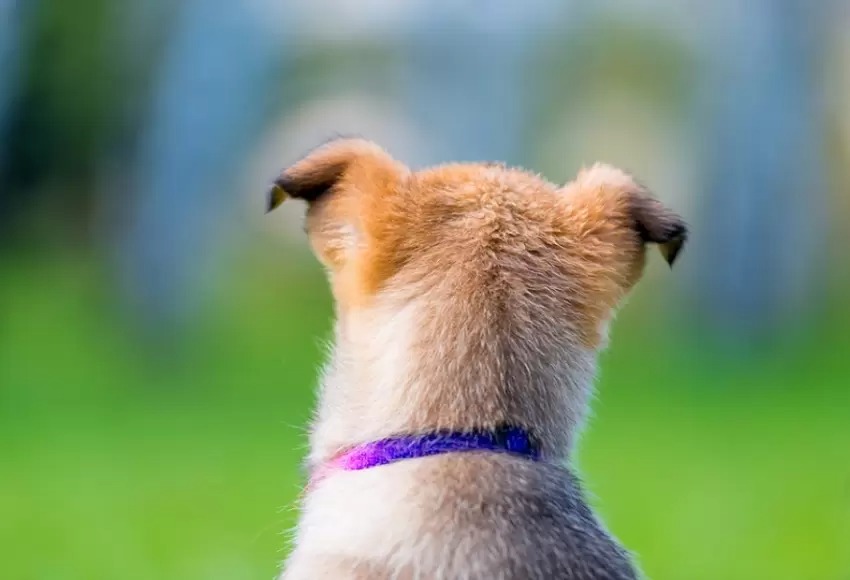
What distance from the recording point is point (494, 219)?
1079 millimetres

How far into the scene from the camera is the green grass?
8.16ft

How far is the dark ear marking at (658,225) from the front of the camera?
115cm

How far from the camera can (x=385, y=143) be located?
2893 millimetres

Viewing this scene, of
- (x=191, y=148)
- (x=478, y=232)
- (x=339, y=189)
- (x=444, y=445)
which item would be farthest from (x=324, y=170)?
(x=191, y=148)

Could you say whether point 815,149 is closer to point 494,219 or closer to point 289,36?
point 289,36

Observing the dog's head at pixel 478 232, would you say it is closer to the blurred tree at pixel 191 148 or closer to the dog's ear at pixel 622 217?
the dog's ear at pixel 622 217

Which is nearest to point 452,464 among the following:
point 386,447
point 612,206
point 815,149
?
point 386,447

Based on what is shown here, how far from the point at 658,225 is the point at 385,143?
71.5 inches

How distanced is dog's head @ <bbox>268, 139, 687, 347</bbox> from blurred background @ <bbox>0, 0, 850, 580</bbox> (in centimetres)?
175

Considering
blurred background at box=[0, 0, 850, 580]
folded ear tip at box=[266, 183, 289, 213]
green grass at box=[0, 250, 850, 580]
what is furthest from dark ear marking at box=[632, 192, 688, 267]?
blurred background at box=[0, 0, 850, 580]

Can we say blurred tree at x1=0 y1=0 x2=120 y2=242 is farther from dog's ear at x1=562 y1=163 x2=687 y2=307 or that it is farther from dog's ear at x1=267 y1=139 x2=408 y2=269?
dog's ear at x1=562 y1=163 x2=687 y2=307

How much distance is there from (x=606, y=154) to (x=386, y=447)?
2196mm

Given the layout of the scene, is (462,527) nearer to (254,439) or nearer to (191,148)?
(254,439)

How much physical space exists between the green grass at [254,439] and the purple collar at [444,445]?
138cm
